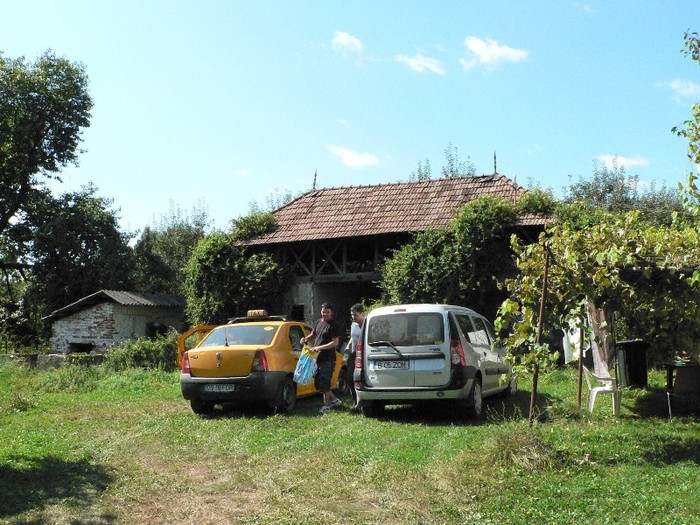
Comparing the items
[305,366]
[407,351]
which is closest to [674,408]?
[407,351]

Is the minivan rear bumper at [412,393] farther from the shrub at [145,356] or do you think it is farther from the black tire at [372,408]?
the shrub at [145,356]

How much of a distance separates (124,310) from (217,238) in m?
6.49

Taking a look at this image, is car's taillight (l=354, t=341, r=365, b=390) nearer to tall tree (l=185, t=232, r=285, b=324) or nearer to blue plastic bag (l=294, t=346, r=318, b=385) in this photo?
blue plastic bag (l=294, t=346, r=318, b=385)

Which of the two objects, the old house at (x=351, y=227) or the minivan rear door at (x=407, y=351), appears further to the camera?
the old house at (x=351, y=227)

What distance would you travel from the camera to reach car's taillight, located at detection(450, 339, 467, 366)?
1027cm

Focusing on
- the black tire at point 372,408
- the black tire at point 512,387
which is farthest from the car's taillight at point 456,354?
the black tire at point 512,387

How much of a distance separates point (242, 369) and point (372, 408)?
7.21 feet

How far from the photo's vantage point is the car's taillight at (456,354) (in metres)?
10.3

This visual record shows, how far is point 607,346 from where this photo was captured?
1160 cm

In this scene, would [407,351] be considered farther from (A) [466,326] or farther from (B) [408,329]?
(A) [466,326]

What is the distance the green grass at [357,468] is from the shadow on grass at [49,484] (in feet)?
0.07

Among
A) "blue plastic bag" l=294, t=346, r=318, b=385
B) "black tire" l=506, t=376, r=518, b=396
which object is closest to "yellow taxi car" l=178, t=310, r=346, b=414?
"blue plastic bag" l=294, t=346, r=318, b=385

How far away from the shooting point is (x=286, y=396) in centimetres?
1180

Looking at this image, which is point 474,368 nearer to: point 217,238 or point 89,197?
point 217,238
